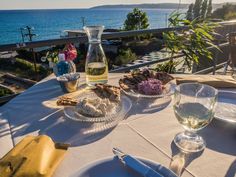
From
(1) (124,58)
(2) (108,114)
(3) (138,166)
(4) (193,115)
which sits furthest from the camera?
(1) (124,58)

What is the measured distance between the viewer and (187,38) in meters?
2.13

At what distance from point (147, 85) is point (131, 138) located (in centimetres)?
37

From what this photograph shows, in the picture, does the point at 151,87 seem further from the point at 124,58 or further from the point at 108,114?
the point at 124,58

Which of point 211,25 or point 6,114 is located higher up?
point 211,25

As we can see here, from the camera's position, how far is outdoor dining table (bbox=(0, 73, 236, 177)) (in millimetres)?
684

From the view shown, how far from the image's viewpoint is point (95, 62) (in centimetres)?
132

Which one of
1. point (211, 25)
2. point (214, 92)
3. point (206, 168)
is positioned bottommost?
point (206, 168)

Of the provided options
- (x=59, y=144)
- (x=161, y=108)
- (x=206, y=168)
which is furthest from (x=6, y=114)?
(x=206, y=168)

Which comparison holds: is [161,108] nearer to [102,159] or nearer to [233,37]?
[102,159]

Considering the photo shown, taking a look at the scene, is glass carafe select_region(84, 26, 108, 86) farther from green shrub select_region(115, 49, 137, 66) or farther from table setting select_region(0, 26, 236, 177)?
green shrub select_region(115, 49, 137, 66)

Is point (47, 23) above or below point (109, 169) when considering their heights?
above

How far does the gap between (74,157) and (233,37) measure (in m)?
2.67

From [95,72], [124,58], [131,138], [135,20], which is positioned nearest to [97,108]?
[131,138]

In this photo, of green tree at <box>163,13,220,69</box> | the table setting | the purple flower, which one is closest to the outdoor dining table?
the table setting
